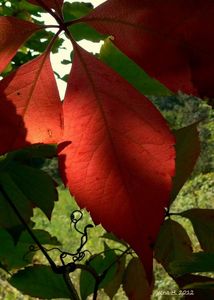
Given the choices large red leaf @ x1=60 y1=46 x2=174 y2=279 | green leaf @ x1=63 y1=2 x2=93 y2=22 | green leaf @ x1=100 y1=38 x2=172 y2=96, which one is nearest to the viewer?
large red leaf @ x1=60 y1=46 x2=174 y2=279

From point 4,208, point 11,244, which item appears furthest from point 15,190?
point 11,244

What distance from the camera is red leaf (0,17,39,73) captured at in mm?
412

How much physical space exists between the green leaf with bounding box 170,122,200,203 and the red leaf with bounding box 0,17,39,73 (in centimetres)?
24

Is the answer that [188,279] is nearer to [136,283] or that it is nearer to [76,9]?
[136,283]

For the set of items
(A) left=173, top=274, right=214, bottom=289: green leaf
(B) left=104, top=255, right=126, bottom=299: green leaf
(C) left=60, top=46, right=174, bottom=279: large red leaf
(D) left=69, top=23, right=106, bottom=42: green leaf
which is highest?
(D) left=69, top=23, right=106, bottom=42: green leaf

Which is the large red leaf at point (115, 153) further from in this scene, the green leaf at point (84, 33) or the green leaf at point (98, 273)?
the green leaf at point (98, 273)

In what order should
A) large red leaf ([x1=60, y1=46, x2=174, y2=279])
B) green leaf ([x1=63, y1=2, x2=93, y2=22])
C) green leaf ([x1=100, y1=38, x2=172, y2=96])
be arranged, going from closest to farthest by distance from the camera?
1. large red leaf ([x1=60, y1=46, x2=174, y2=279])
2. green leaf ([x1=100, y1=38, x2=172, y2=96])
3. green leaf ([x1=63, y1=2, x2=93, y2=22])

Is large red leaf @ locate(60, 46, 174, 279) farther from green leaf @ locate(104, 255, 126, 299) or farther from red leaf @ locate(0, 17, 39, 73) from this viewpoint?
green leaf @ locate(104, 255, 126, 299)

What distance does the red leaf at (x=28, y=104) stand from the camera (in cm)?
40

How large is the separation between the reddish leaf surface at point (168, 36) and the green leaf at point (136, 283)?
0.42m

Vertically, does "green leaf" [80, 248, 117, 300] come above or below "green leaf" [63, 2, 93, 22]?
below

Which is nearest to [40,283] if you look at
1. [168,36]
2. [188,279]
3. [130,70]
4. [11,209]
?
[11,209]

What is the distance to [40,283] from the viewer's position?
0.73 m

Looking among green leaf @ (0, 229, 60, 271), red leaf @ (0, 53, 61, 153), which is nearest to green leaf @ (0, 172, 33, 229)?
green leaf @ (0, 229, 60, 271)
